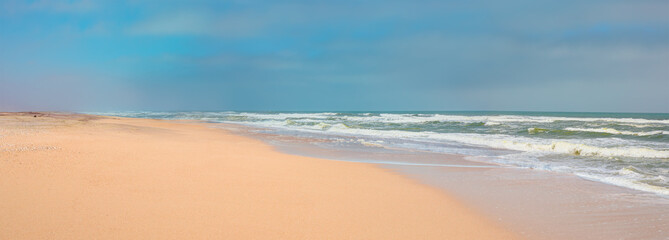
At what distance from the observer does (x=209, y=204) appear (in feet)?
11.6

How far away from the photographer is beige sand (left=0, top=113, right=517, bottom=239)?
2842 millimetres

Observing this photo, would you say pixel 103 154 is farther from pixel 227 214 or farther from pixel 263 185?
pixel 227 214

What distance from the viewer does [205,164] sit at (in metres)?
6.02

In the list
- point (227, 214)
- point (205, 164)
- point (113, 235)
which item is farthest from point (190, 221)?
point (205, 164)

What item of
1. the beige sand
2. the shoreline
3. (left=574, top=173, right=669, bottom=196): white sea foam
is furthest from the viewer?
(left=574, top=173, right=669, bottom=196): white sea foam

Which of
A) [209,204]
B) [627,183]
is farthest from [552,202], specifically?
[209,204]

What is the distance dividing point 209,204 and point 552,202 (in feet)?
13.0

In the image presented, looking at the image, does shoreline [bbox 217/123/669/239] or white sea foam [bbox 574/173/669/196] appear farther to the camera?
white sea foam [bbox 574/173/669/196]

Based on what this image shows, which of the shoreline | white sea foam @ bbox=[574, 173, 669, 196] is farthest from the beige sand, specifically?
white sea foam @ bbox=[574, 173, 669, 196]

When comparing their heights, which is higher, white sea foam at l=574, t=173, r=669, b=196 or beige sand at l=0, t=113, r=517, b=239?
beige sand at l=0, t=113, r=517, b=239

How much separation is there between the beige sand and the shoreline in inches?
14.6

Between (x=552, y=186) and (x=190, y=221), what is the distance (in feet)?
16.4

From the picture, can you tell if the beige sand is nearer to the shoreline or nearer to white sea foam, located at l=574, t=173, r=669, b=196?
the shoreline

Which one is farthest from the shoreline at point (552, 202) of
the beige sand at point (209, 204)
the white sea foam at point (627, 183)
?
the beige sand at point (209, 204)
